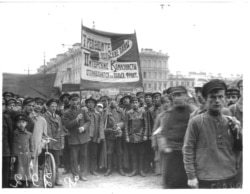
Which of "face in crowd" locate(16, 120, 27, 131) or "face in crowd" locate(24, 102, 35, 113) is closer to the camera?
"face in crowd" locate(16, 120, 27, 131)

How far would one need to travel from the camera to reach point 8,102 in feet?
16.9

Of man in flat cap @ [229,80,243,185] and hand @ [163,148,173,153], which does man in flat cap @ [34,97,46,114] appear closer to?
hand @ [163,148,173,153]

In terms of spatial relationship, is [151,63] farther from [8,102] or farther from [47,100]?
[8,102]

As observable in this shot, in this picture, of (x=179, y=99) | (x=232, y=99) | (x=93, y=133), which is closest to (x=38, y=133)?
(x=93, y=133)

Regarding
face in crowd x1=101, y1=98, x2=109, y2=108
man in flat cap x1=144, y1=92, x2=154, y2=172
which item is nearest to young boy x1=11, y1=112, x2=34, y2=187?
face in crowd x1=101, y1=98, x2=109, y2=108

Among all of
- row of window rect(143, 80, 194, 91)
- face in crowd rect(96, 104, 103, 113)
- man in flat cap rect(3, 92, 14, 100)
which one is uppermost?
row of window rect(143, 80, 194, 91)

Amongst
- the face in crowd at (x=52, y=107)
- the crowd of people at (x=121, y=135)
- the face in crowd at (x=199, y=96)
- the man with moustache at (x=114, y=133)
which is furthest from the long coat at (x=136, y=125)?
the face in crowd at (x=52, y=107)

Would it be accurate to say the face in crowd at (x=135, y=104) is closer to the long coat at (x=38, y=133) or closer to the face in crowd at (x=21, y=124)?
the long coat at (x=38, y=133)

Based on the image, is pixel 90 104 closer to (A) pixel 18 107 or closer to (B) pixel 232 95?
(A) pixel 18 107

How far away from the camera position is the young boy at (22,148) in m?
5.04

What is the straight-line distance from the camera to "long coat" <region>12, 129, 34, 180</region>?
5.04 meters

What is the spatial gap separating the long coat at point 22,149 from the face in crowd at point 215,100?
9.79 ft

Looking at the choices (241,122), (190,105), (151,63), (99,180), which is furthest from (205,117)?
(99,180)

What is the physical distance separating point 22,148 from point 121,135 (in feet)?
5.60
